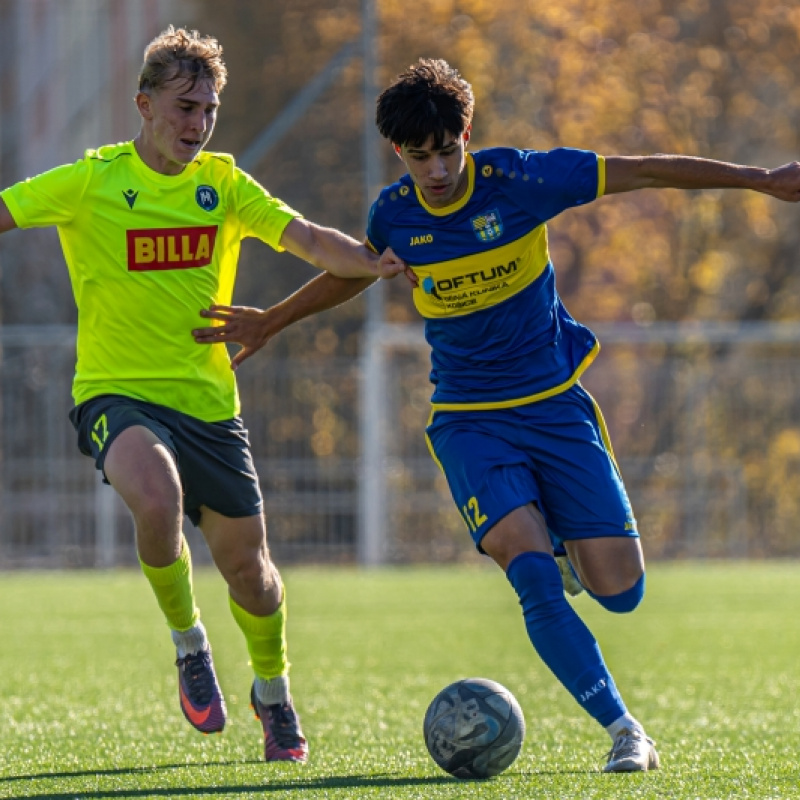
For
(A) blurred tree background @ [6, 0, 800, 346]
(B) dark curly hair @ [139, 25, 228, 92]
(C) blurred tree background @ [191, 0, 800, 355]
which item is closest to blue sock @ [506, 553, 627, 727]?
(B) dark curly hair @ [139, 25, 228, 92]

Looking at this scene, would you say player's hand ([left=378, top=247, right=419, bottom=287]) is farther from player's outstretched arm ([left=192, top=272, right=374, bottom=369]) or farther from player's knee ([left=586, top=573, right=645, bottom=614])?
player's knee ([left=586, top=573, right=645, bottom=614])

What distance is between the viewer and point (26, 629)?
1160cm

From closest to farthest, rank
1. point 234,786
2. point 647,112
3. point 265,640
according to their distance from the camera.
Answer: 1. point 234,786
2. point 265,640
3. point 647,112

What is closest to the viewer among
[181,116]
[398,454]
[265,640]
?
[181,116]

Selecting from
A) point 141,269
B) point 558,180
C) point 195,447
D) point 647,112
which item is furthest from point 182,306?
point 647,112

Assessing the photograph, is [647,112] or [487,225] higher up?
[647,112]

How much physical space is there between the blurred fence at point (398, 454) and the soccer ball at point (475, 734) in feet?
45.8

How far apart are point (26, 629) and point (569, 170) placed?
7112 mm

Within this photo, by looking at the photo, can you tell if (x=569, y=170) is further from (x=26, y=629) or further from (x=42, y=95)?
(x=42, y=95)

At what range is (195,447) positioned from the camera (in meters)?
5.93

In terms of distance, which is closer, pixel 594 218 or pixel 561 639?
pixel 561 639

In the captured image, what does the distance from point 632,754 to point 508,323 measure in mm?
1508

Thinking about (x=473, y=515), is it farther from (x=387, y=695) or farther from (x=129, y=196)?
(x=387, y=695)

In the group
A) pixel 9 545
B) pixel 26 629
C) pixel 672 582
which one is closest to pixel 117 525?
pixel 9 545
